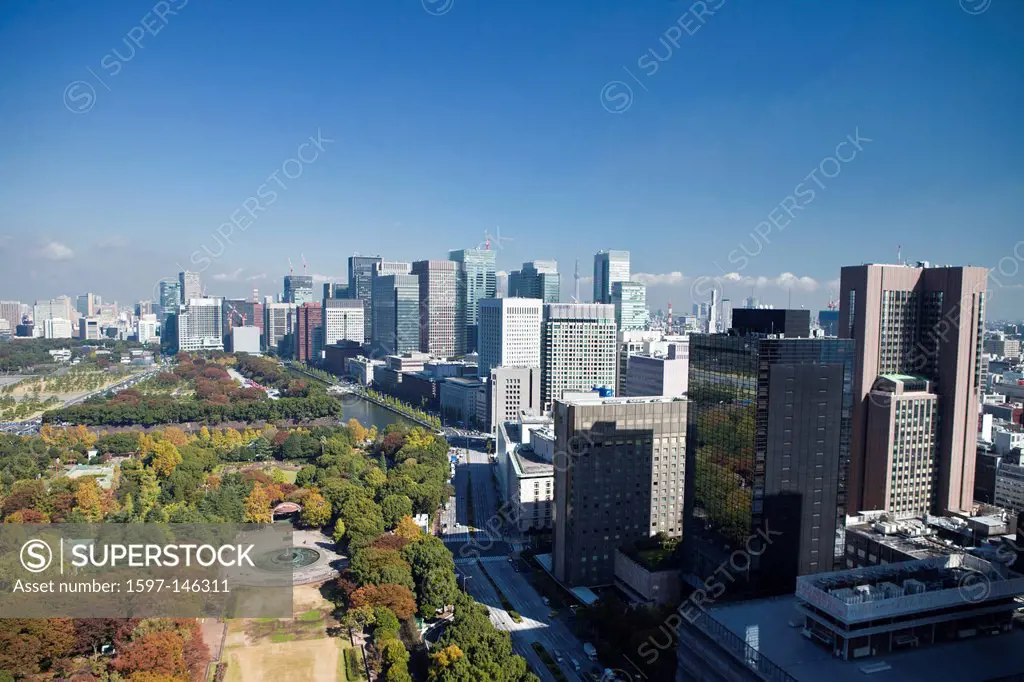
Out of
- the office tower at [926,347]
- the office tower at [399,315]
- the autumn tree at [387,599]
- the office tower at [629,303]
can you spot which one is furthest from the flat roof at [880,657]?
the office tower at [399,315]

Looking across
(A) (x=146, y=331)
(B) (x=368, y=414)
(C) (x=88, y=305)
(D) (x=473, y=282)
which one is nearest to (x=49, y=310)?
(A) (x=146, y=331)

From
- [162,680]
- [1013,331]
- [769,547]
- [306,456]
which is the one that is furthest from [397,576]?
[1013,331]

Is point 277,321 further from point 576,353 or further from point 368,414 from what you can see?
point 576,353

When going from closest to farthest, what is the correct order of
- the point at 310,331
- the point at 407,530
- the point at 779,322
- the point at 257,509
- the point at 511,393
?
1. the point at 779,322
2. the point at 407,530
3. the point at 257,509
4. the point at 511,393
5. the point at 310,331

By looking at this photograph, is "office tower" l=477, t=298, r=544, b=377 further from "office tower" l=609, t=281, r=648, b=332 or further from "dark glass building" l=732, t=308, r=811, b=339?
"dark glass building" l=732, t=308, r=811, b=339

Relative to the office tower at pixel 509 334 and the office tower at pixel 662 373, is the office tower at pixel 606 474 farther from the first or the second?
the office tower at pixel 509 334
